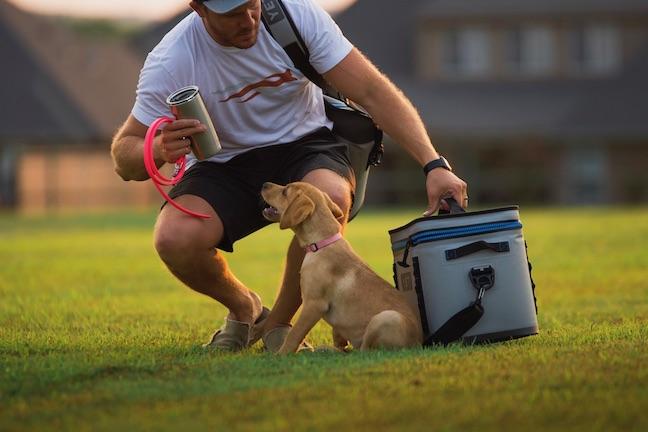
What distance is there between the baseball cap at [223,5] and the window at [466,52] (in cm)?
4027

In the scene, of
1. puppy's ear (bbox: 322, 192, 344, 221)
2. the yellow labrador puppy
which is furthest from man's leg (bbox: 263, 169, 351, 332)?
the yellow labrador puppy

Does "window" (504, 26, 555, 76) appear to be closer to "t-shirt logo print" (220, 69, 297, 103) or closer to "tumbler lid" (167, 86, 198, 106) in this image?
"t-shirt logo print" (220, 69, 297, 103)

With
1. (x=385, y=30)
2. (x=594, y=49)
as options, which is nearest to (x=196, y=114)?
(x=385, y=30)

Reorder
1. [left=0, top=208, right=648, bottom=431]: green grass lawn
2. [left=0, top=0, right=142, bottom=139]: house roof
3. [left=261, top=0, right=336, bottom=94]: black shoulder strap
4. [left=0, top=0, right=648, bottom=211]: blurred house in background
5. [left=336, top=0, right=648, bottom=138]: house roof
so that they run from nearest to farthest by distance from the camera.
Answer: [left=0, top=208, right=648, bottom=431]: green grass lawn → [left=261, top=0, right=336, bottom=94]: black shoulder strap → [left=0, top=0, right=142, bottom=139]: house roof → [left=0, top=0, right=648, bottom=211]: blurred house in background → [left=336, top=0, right=648, bottom=138]: house roof

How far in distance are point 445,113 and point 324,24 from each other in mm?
38068

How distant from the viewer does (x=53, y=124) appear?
43.6 meters

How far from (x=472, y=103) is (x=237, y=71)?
128ft

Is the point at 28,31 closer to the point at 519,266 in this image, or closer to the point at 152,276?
the point at 152,276

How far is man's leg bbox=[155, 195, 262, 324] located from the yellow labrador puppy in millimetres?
486

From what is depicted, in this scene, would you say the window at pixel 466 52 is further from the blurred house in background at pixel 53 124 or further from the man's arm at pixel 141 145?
the man's arm at pixel 141 145

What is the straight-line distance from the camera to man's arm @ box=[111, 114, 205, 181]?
6.64 meters

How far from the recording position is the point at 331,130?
7.45 metres

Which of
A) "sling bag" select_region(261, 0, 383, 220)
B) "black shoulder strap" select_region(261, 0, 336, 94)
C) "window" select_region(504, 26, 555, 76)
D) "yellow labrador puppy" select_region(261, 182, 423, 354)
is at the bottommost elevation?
"yellow labrador puppy" select_region(261, 182, 423, 354)

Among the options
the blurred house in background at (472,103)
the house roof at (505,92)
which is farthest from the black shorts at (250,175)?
the house roof at (505,92)
